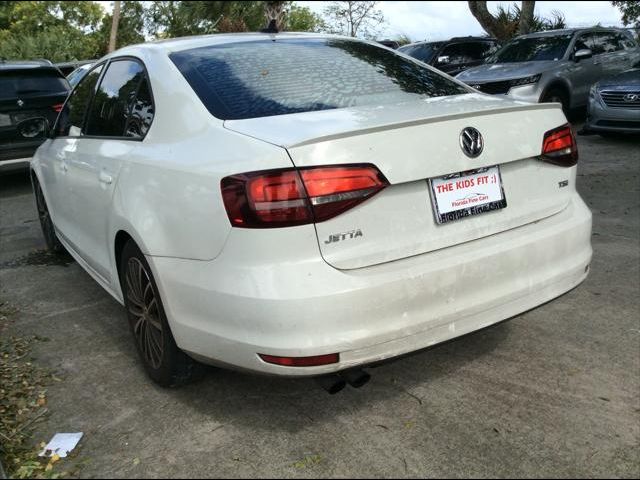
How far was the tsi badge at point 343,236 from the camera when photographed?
2449mm

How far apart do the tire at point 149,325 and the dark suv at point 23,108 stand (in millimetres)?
6141

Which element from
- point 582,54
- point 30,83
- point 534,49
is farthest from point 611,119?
point 30,83

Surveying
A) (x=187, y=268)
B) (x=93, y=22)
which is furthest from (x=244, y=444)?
(x=93, y=22)

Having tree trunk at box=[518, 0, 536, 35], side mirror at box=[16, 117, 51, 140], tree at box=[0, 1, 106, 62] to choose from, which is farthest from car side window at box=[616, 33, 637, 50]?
tree at box=[0, 1, 106, 62]

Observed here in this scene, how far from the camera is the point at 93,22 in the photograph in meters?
46.8

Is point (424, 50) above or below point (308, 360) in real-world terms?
above

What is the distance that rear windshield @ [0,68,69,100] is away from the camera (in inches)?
344

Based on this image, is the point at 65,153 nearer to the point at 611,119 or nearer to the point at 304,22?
the point at 611,119

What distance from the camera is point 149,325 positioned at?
10.7 feet

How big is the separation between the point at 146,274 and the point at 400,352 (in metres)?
1.24

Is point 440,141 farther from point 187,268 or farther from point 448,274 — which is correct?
point 187,268

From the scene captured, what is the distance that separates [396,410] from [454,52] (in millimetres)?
12820

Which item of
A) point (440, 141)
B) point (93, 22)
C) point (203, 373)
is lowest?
point (203, 373)

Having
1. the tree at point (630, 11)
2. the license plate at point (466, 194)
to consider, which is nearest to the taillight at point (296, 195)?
the license plate at point (466, 194)
